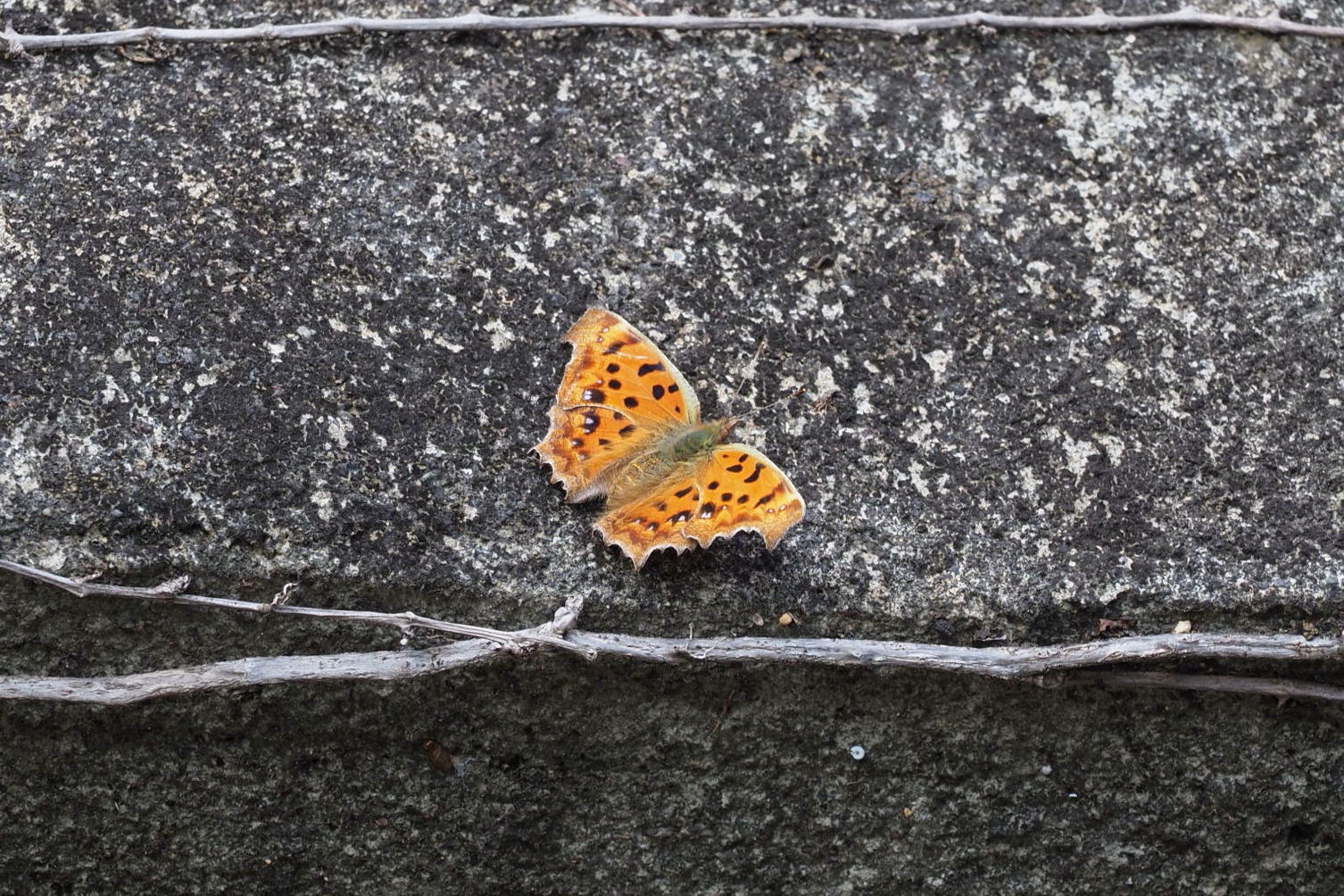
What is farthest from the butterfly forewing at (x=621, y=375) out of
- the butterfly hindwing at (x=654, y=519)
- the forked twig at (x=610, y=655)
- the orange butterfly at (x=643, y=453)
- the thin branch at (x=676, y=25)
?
the thin branch at (x=676, y=25)

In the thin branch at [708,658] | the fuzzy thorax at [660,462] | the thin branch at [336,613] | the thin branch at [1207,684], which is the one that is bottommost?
the thin branch at [1207,684]

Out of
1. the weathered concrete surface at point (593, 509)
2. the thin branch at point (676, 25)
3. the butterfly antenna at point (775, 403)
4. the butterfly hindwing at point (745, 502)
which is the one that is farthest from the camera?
the thin branch at point (676, 25)

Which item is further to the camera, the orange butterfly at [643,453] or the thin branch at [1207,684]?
the thin branch at [1207,684]

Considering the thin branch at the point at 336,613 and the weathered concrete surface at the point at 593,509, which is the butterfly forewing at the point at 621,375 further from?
the thin branch at the point at 336,613

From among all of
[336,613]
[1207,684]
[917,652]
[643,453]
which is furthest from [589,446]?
[1207,684]

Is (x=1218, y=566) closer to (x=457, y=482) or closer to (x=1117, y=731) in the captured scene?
(x=1117, y=731)

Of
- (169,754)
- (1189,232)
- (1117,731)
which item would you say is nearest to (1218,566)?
(1117,731)
